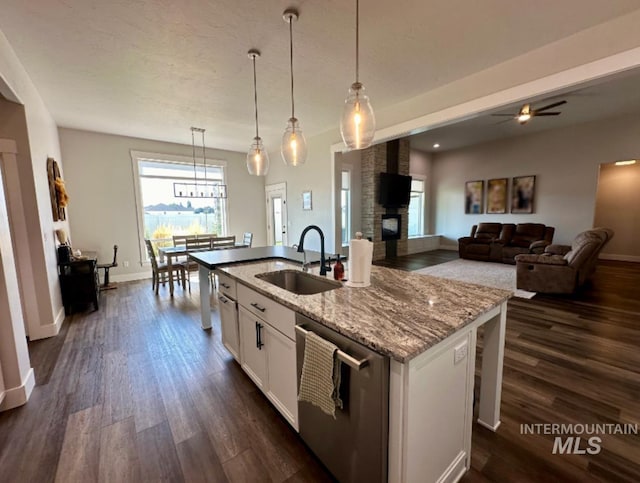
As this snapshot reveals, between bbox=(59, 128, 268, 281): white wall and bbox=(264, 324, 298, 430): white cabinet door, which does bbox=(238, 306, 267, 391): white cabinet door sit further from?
bbox=(59, 128, 268, 281): white wall

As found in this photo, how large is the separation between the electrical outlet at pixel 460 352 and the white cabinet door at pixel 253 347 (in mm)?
1102

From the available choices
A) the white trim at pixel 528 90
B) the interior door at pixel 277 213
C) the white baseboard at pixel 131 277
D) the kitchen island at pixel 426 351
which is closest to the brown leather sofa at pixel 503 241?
the white trim at pixel 528 90

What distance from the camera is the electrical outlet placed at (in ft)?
3.92

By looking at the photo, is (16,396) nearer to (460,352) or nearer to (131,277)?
(460,352)

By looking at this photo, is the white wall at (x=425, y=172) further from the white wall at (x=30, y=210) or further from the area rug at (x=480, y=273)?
the white wall at (x=30, y=210)

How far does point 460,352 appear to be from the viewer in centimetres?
122

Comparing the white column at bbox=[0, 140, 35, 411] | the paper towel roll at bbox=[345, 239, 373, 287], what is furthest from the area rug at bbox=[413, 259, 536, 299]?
the white column at bbox=[0, 140, 35, 411]

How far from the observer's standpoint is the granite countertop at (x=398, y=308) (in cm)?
101

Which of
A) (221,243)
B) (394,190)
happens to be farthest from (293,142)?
(394,190)

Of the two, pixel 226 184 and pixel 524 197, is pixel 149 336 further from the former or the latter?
pixel 524 197

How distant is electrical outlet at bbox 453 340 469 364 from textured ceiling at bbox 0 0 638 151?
237cm

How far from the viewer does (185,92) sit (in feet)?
11.2

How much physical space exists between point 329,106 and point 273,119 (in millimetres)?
1083

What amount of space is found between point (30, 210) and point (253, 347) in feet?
9.66
